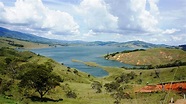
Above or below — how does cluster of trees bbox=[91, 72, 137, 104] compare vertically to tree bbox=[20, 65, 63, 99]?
below

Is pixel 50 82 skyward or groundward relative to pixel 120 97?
skyward

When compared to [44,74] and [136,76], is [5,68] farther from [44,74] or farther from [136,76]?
[136,76]

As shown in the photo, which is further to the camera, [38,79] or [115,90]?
[115,90]

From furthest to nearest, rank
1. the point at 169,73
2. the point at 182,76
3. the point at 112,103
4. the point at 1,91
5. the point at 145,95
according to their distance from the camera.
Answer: the point at 169,73 < the point at 182,76 < the point at 145,95 < the point at 112,103 < the point at 1,91

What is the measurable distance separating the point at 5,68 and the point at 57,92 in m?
24.7

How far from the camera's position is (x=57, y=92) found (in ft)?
234

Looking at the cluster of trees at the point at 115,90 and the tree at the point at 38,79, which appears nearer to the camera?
the tree at the point at 38,79

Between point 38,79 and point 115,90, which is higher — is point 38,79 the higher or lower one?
the higher one

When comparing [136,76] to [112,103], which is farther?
[136,76]

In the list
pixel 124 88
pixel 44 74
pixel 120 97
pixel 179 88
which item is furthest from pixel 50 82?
pixel 179 88

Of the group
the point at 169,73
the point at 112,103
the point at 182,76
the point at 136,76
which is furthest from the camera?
the point at 136,76

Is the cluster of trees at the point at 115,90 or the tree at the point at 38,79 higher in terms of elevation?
the tree at the point at 38,79

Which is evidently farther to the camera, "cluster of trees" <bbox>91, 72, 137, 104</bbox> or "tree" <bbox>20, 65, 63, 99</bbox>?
"cluster of trees" <bbox>91, 72, 137, 104</bbox>

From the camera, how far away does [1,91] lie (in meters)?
49.8
